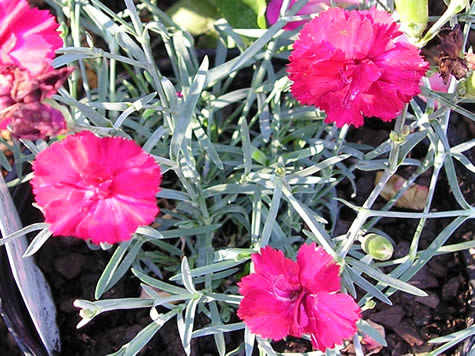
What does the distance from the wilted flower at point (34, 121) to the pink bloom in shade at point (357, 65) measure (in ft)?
0.91

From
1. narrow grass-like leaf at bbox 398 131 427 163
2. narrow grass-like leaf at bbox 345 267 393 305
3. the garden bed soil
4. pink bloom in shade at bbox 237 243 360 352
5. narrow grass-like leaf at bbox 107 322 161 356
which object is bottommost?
the garden bed soil

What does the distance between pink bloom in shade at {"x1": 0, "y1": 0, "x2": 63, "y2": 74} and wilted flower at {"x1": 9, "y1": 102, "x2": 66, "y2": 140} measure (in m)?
0.06

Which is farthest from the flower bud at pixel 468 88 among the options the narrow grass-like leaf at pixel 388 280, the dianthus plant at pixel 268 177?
the narrow grass-like leaf at pixel 388 280

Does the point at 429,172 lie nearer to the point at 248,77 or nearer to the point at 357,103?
A: the point at 248,77

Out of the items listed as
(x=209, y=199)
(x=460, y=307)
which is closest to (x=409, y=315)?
(x=460, y=307)

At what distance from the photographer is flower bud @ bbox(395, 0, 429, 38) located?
2.14ft

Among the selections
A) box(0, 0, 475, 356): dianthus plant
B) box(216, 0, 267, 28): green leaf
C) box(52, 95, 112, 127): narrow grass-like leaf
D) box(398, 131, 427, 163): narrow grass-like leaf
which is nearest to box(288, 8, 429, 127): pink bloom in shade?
box(0, 0, 475, 356): dianthus plant

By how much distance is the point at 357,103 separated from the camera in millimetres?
669

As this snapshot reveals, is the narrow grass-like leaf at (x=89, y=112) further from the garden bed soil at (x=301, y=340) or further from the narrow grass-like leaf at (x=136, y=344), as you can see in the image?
the garden bed soil at (x=301, y=340)

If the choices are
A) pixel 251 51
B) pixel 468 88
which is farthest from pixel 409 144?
pixel 251 51

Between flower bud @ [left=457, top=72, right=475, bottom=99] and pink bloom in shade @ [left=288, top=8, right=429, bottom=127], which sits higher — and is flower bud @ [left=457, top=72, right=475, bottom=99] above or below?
below

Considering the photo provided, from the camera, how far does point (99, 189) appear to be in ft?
1.91

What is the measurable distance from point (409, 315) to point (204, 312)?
1.13 feet

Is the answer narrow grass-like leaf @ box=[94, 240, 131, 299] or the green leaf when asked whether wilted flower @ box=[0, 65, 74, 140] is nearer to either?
narrow grass-like leaf @ box=[94, 240, 131, 299]
